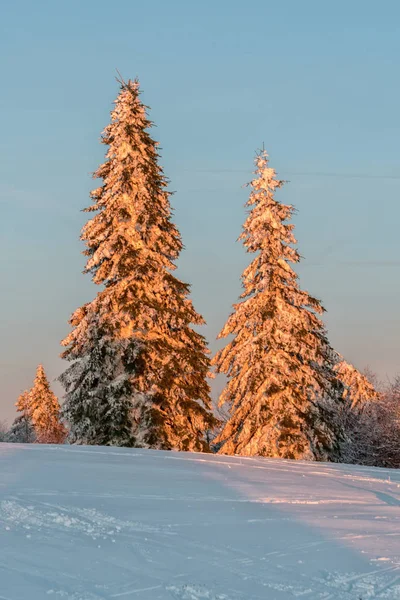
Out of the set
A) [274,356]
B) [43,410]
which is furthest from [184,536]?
[43,410]

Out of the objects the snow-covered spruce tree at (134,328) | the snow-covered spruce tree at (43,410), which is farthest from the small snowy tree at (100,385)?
the snow-covered spruce tree at (43,410)

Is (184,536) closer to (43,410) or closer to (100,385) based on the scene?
(100,385)

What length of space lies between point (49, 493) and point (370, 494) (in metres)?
5.63

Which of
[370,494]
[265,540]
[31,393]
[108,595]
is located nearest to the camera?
[108,595]

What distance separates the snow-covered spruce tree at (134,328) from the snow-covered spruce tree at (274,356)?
1.95m

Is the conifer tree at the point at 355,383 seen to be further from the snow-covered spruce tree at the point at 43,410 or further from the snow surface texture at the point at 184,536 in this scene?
the snow-covered spruce tree at the point at 43,410

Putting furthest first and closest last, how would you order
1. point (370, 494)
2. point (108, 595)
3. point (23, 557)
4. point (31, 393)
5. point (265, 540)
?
1. point (31, 393)
2. point (370, 494)
3. point (265, 540)
4. point (23, 557)
5. point (108, 595)

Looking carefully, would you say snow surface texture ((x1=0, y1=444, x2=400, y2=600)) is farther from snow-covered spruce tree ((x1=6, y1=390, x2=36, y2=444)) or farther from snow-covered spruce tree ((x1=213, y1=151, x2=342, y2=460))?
snow-covered spruce tree ((x1=6, y1=390, x2=36, y2=444))

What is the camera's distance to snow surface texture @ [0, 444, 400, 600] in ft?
17.3

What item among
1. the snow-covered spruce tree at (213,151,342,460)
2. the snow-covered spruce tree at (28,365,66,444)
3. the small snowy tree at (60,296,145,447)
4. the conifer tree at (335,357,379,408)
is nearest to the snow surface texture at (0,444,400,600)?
the small snowy tree at (60,296,145,447)

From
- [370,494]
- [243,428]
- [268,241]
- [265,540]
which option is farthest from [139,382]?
[265,540]

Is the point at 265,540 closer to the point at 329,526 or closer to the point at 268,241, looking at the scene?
the point at 329,526

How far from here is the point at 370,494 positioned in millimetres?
11453

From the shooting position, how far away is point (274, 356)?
86.2 ft
